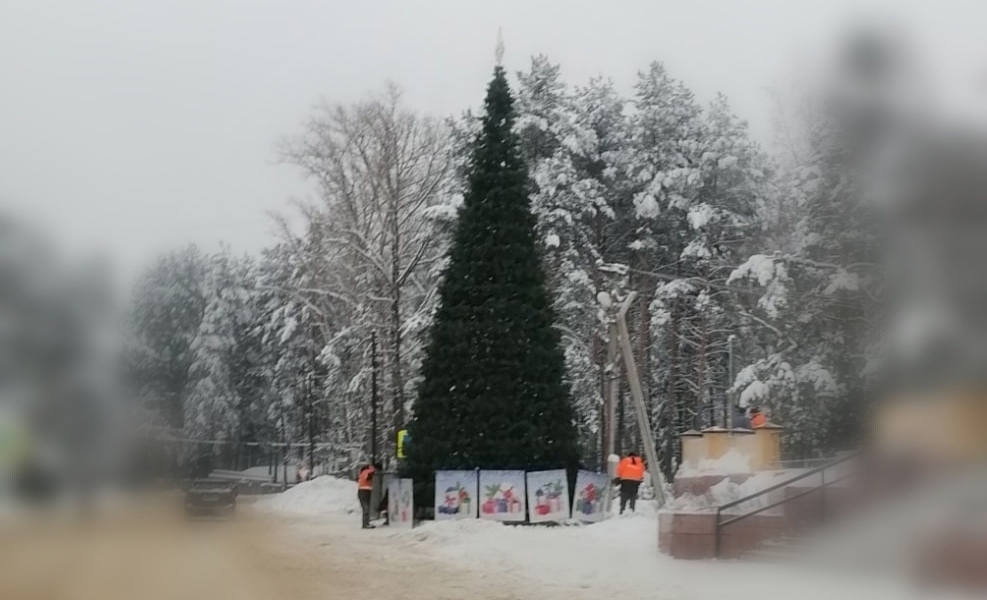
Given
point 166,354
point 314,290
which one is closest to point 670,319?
point 314,290

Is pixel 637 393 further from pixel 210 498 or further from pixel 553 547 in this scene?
pixel 210 498

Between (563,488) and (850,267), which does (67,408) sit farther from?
(850,267)

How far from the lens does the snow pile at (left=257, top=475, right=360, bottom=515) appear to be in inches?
80.9

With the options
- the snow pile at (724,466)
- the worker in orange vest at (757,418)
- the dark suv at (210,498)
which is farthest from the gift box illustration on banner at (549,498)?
the dark suv at (210,498)

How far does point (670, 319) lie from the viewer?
2.27 meters

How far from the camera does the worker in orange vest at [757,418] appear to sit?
1.94 metres

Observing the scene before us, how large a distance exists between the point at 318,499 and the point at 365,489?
40 cm

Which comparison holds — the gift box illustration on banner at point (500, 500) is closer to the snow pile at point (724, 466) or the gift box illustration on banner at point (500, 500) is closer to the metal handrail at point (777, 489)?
the snow pile at point (724, 466)

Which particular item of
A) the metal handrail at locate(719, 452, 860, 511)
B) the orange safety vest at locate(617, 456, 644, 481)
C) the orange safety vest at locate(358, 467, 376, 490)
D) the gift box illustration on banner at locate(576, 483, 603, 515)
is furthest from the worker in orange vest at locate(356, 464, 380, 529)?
the metal handrail at locate(719, 452, 860, 511)

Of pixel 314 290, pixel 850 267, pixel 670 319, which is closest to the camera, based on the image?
pixel 850 267

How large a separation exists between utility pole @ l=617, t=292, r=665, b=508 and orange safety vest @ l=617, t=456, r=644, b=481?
49 millimetres

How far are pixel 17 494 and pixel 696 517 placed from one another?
1.52 m

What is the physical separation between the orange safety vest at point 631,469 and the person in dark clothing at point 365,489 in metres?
0.74

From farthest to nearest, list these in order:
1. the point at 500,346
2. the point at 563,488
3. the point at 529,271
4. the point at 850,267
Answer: the point at 500,346 → the point at 529,271 → the point at 563,488 → the point at 850,267
